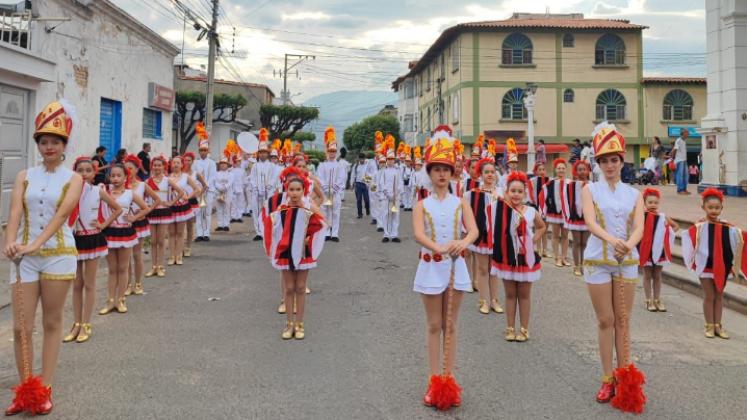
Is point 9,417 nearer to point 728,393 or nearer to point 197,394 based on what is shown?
point 197,394

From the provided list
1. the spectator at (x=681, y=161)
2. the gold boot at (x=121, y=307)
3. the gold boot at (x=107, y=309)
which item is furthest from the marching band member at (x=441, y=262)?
the spectator at (x=681, y=161)

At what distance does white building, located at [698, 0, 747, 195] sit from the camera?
14422 millimetres

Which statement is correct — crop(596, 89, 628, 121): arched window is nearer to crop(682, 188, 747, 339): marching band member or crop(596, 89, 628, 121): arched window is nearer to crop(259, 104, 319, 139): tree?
crop(259, 104, 319, 139): tree

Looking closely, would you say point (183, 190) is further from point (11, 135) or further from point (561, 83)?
point (561, 83)

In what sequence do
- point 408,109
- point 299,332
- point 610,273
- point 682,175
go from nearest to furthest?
1. point 610,273
2. point 299,332
3. point 682,175
4. point 408,109

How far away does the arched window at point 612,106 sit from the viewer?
37.1 meters

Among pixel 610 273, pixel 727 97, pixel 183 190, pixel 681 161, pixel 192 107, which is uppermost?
pixel 192 107

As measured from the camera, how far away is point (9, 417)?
3744 mm

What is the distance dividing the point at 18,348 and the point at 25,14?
38.2 ft

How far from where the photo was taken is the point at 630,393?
390 cm

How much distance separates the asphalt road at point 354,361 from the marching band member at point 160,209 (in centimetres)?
70

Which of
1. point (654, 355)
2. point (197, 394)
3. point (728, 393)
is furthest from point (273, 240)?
point (728, 393)

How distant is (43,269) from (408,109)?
52637mm

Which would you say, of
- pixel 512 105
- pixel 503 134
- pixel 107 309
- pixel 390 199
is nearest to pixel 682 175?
pixel 390 199
